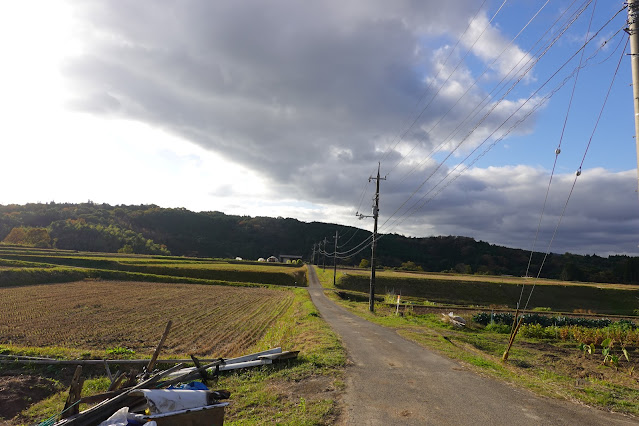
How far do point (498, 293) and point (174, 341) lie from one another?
190 ft

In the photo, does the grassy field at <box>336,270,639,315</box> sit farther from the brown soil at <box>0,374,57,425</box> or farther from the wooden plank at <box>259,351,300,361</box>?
the brown soil at <box>0,374,57,425</box>

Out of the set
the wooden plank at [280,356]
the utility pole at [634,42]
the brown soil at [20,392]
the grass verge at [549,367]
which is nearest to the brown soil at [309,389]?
the wooden plank at [280,356]

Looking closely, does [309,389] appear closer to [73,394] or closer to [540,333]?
[73,394]

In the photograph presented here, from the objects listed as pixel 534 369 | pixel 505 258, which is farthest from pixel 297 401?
pixel 505 258

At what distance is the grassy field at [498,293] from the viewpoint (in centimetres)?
5809

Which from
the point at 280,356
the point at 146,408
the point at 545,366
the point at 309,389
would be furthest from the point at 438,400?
the point at 545,366

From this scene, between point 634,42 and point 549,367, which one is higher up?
point 634,42

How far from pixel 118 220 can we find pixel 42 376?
176016 millimetres

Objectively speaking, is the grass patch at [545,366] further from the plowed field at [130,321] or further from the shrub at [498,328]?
the plowed field at [130,321]

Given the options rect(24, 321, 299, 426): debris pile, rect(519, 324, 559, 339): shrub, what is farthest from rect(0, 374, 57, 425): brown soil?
rect(519, 324, 559, 339): shrub

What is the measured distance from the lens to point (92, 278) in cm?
5062

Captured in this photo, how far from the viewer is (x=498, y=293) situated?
6081 centimetres

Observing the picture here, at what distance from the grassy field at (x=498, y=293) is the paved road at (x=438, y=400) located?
48.2 meters

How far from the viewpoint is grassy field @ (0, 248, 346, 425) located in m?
8.27
